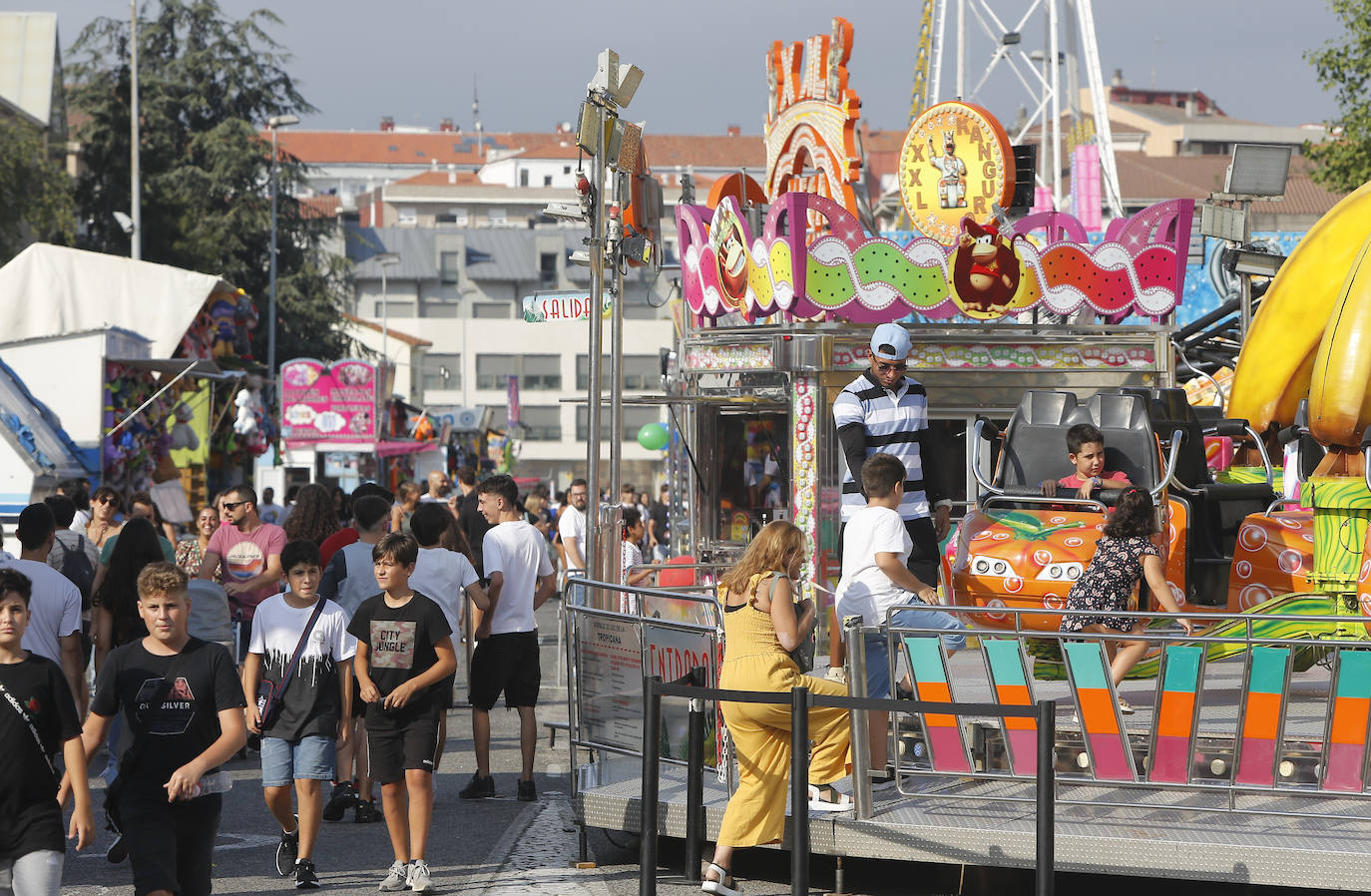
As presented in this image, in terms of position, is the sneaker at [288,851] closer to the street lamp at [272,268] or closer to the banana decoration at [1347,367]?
the banana decoration at [1347,367]

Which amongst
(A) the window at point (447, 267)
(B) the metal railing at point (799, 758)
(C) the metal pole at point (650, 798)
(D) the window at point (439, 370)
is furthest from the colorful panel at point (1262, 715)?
(A) the window at point (447, 267)

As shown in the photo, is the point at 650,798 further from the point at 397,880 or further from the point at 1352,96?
the point at 1352,96

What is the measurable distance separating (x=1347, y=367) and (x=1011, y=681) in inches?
104

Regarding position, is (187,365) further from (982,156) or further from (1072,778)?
(1072,778)

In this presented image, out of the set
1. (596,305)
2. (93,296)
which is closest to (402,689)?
(596,305)

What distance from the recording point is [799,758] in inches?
234

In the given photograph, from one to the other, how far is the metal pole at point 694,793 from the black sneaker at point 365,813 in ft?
8.09

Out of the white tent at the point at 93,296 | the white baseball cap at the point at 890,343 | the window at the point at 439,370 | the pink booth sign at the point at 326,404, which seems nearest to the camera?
the white baseball cap at the point at 890,343

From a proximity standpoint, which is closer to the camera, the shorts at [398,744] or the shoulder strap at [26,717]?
the shoulder strap at [26,717]

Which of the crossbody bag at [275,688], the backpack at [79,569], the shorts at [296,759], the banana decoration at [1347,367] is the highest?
the banana decoration at [1347,367]

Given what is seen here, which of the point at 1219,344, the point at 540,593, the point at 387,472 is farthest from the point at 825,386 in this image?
the point at 387,472

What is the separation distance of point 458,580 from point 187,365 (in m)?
11.2

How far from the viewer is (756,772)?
22.3 ft

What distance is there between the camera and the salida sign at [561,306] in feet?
35.4
